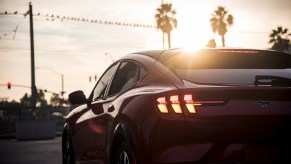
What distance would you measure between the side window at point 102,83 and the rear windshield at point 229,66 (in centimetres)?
143

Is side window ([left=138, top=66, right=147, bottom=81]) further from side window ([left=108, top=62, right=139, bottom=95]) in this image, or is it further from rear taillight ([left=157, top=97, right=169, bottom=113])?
rear taillight ([left=157, top=97, right=169, bottom=113])

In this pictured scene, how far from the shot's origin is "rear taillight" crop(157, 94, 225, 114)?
3752 mm

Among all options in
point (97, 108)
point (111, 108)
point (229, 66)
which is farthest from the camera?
point (97, 108)

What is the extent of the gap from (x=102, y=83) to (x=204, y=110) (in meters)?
2.57

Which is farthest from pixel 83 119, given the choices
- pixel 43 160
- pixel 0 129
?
pixel 0 129

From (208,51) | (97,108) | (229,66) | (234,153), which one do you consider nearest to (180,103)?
(234,153)

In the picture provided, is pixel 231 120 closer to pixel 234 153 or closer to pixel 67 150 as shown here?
pixel 234 153

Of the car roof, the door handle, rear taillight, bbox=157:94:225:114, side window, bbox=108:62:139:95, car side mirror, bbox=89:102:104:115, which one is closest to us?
rear taillight, bbox=157:94:225:114

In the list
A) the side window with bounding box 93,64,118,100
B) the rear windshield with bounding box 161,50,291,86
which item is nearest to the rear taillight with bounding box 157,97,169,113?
the rear windshield with bounding box 161,50,291,86

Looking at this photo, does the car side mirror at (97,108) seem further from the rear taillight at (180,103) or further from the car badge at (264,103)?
the car badge at (264,103)

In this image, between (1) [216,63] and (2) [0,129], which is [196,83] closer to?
(1) [216,63]

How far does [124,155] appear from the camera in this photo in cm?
441

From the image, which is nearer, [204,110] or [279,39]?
[204,110]

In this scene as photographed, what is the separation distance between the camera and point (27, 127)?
25.5 m
